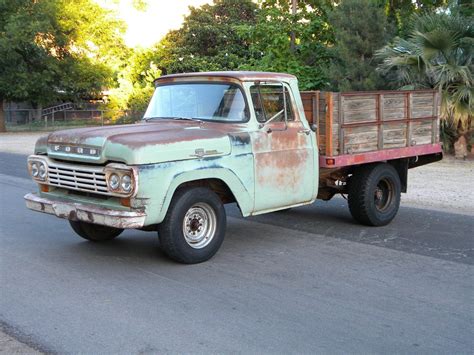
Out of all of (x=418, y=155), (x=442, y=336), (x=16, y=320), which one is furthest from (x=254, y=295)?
(x=418, y=155)

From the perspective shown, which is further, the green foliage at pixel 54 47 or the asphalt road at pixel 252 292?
the green foliage at pixel 54 47

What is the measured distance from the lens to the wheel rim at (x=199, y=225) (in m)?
6.35

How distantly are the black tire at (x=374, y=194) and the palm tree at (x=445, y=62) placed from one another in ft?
21.1

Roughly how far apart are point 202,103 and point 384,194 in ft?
10.7

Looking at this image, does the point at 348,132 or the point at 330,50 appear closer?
the point at 348,132

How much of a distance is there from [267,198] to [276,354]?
2981 mm

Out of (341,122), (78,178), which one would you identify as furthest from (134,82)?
(78,178)

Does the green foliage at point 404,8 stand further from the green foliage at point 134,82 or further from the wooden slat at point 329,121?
the green foliage at point 134,82

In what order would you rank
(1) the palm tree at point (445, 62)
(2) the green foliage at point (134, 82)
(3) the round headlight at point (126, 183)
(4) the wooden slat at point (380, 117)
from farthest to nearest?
(2) the green foliage at point (134, 82) → (1) the palm tree at point (445, 62) → (4) the wooden slat at point (380, 117) → (3) the round headlight at point (126, 183)

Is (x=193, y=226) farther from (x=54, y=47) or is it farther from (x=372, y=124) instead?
(x=54, y=47)

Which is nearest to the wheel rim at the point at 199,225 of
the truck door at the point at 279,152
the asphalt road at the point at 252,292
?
the asphalt road at the point at 252,292

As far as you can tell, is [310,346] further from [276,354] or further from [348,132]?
[348,132]

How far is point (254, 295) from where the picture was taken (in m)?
5.36

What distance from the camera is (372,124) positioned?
26.8 ft
